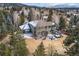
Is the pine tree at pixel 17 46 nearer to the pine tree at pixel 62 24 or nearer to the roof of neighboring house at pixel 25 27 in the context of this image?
the roof of neighboring house at pixel 25 27

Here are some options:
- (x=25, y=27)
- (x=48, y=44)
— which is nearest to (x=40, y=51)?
(x=48, y=44)

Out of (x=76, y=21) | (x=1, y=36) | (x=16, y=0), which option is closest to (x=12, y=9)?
(x=16, y=0)

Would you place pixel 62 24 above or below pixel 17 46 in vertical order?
above

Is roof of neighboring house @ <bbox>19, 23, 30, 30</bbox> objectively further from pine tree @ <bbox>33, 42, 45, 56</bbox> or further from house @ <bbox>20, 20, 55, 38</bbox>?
pine tree @ <bbox>33, 42, 45, 56</bbox>

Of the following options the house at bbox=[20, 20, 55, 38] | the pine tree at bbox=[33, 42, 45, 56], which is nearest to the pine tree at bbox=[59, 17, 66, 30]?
the house at bbox=[20, 20, 55, 38]

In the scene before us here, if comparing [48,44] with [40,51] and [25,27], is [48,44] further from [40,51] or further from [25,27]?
[25,27]

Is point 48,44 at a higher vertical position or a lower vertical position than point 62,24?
lower

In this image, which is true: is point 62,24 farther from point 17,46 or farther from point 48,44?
point 17,46

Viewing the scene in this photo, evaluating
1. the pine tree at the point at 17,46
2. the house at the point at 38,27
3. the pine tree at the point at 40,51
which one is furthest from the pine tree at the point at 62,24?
the pine tree at the point at 17,46
